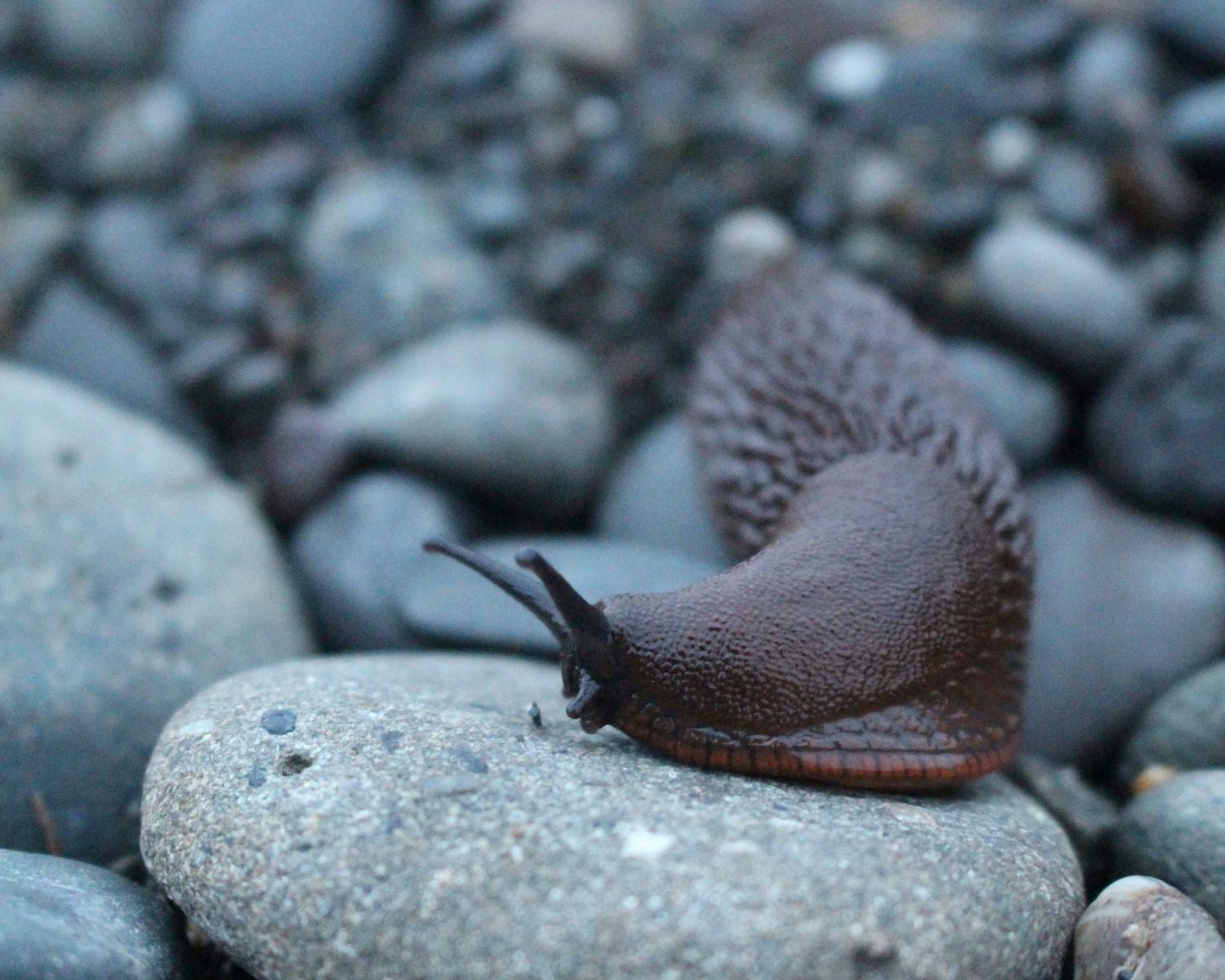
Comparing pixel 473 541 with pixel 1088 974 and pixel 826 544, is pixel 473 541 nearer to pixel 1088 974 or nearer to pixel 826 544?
pixel 826 544

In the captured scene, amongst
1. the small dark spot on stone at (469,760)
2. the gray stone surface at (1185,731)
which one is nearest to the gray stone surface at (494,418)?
the small dark spot on stone at (469,760)

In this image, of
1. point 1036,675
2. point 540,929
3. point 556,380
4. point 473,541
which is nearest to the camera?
point 540,929

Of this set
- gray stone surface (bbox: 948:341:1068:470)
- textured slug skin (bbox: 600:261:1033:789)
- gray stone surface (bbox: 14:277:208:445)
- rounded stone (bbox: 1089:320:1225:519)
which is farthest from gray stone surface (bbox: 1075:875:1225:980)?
gray stone surface (bbox: 14:277:208:445)

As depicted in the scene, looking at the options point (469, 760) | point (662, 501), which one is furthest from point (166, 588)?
point (662, 501)

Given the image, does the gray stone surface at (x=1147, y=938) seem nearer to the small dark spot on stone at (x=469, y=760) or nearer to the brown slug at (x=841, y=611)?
the brown slug at (x=841, y=611)

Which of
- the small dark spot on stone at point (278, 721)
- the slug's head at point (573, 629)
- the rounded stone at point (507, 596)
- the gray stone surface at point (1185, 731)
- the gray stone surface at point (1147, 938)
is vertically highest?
the slug's head at point (573, 629)

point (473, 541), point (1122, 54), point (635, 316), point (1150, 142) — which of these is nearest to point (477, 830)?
point (473, 541)

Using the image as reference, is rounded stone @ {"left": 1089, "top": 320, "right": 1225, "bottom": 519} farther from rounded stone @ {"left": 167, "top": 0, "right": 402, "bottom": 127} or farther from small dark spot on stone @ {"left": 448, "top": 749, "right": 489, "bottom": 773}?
rounded stone @ {"left": 167, "top": 0, "right": 402, "bottom": 127}
